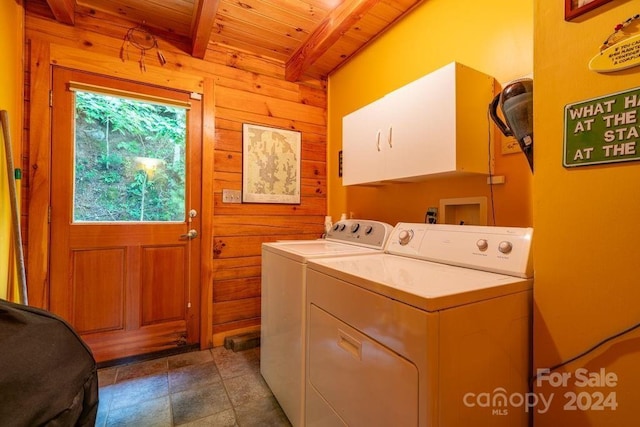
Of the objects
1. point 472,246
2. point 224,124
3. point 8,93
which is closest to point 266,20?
point 224,124

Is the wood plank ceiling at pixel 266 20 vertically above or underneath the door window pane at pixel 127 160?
above

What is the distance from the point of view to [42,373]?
0.76 metres

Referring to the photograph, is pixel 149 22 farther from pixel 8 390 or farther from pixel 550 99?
pixel 550 99

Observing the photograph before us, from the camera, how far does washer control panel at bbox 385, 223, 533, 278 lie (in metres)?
0.97

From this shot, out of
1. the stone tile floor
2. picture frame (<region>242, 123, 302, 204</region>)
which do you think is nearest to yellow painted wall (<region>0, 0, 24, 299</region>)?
the stone tile floor

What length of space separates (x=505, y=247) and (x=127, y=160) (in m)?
2.36

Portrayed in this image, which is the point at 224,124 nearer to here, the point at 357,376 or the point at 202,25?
the point at 202,25

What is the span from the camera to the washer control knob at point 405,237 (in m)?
1.42

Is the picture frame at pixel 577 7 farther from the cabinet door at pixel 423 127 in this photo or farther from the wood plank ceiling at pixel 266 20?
the wood plank ceiling at pixel 266 20

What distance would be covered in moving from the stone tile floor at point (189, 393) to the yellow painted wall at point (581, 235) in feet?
4.32

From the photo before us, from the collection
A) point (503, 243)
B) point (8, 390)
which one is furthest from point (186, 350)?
point (503, 243)

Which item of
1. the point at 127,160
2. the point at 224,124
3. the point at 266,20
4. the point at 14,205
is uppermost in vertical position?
the point at 266,20

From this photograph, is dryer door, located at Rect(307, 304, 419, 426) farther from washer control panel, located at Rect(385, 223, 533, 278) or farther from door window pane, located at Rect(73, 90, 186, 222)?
door window pane, located at Rect(73, 90, 186, 222)

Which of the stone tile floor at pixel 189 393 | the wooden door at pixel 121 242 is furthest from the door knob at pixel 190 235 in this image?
the stone tile floor at pixel 189 393
